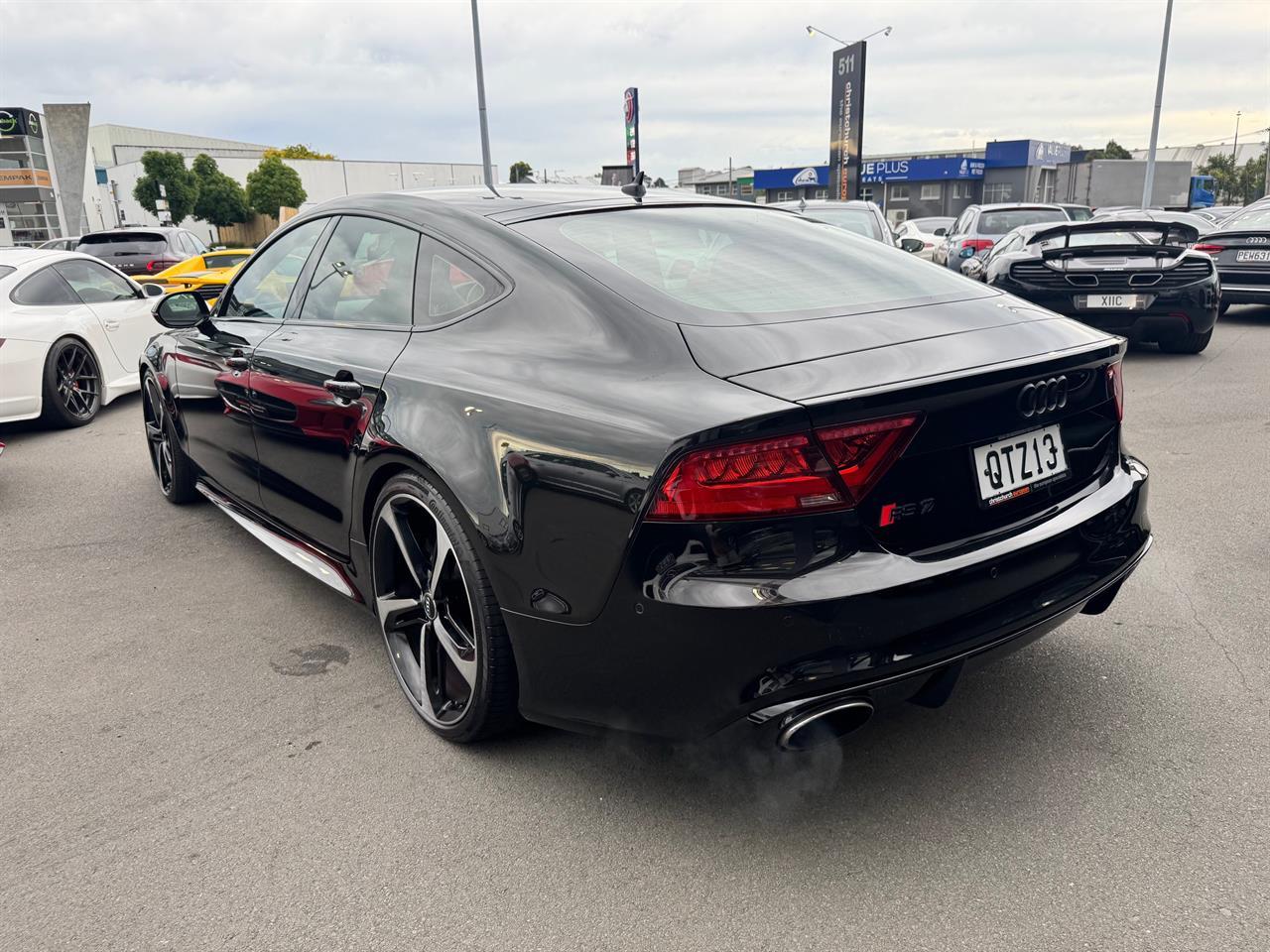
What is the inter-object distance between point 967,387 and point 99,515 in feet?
15.7

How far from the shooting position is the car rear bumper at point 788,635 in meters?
1.97

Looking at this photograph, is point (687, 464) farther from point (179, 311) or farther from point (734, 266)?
point (179, 311)

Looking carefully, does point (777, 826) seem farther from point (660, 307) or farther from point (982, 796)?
point (660, 307)

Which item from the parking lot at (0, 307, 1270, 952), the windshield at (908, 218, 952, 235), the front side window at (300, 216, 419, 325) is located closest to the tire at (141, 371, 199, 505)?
the parking lot at (0, 307, 1270, 952)

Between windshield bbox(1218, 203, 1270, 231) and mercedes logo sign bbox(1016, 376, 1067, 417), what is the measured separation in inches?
397

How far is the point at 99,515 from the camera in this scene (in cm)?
522

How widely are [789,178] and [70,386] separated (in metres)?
74.1

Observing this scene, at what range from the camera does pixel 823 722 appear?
6.95ft

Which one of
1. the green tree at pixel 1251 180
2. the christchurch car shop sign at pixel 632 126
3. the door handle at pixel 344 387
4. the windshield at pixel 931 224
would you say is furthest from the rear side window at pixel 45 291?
the green tree at pixel 1251 180

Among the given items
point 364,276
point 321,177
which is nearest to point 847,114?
point 364,276

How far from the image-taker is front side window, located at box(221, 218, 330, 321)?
3.69 metres

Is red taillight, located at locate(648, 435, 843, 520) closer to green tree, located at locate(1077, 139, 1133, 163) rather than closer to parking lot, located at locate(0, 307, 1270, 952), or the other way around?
parking lot, located at locate(0, 307, 1270, 952)

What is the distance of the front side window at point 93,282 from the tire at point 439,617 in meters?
6.51

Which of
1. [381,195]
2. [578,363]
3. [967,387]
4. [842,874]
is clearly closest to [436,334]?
[578,363]
